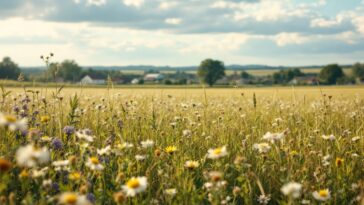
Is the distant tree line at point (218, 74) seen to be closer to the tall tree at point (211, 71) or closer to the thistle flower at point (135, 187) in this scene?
the tall tree at point (211, 71)

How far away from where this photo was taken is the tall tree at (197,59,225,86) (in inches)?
4712

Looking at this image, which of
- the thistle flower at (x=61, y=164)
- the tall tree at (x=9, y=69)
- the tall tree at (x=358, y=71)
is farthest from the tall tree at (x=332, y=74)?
the thistle flower at (x=61, y=164)

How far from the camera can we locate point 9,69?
94438 mm

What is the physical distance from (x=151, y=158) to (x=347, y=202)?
1.85 metres

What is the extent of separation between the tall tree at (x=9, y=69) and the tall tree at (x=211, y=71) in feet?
163

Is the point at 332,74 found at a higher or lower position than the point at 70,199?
lower

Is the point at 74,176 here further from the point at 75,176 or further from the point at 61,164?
the point at 61,164

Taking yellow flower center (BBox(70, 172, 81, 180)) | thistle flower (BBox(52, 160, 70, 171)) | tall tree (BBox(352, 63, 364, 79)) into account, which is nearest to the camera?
yellow flower center (BBox(70, 172, 81, 180))

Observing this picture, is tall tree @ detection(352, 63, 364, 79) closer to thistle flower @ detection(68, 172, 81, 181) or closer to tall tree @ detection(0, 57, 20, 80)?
tall tree @ detection(0, 57, 20, 80)

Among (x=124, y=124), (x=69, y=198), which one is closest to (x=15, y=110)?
(x=124, y=124)

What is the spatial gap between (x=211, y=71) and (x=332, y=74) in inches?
1312

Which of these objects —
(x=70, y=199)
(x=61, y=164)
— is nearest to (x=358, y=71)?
(x=61, y=164)

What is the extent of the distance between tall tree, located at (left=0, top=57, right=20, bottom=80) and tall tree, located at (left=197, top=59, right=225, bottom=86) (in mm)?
Result: 49810

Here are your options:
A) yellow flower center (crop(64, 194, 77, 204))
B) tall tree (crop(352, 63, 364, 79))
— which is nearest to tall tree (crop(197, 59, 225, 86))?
tall tree (crop(352, 63, 364, 79))
